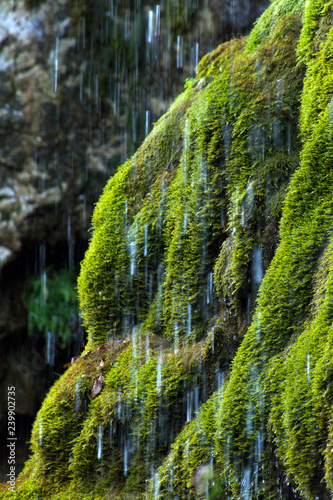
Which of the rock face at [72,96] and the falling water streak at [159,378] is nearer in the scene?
the falling water streak at [159,378]

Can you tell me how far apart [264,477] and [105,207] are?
251 cm

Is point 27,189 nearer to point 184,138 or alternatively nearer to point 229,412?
point 184,138

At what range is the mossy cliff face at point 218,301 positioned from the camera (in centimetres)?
219

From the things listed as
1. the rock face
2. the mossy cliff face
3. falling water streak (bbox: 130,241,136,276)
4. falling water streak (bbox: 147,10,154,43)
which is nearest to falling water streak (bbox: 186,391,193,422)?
the mossy cliff face

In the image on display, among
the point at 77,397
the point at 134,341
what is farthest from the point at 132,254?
the point at 77,397

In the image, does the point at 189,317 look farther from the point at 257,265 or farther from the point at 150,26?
the point at 150,26

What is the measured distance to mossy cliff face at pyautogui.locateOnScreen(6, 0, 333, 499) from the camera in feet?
7.20

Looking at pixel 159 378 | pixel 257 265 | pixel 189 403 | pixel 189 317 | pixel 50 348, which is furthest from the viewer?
pixel 50 348

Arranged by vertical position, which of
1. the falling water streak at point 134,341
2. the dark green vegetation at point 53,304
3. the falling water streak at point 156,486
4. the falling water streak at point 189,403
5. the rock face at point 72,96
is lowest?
the falling water streak at point 156,486

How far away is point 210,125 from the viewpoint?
3.23 metres

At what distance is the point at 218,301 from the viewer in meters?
3.00

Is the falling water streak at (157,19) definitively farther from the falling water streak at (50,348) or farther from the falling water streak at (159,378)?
the falling water streak at (159,378)

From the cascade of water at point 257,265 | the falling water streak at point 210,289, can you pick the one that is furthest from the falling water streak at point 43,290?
the cascade of water at point 257,265

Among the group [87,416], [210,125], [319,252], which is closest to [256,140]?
[210,125]
